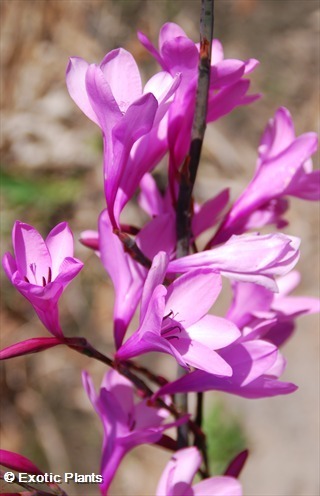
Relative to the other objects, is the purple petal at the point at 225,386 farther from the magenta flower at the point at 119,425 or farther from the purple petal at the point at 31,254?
the purple petal at the point at 31,254

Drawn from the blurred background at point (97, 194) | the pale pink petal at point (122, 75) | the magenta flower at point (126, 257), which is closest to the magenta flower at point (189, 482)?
the magenta flower at point (126, 257)

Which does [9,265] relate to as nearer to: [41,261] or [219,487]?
[41,261]

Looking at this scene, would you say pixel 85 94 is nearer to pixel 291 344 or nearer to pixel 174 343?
pixel 174 343

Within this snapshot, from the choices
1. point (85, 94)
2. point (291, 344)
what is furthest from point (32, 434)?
point (85, 94)

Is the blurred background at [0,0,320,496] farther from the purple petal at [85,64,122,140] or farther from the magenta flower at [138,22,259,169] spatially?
the purple petal at [85,64,122,140]

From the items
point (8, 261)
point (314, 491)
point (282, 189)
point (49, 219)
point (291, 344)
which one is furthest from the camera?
point (49, 219)

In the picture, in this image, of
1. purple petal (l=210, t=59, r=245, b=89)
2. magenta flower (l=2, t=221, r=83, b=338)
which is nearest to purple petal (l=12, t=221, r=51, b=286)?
magenta flower (l=2, t=221, r=83, b=338)

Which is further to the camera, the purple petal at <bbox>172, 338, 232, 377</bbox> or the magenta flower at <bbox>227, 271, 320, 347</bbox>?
the magenta flower at <bbox>227, 271, 320, 347</bbox>
